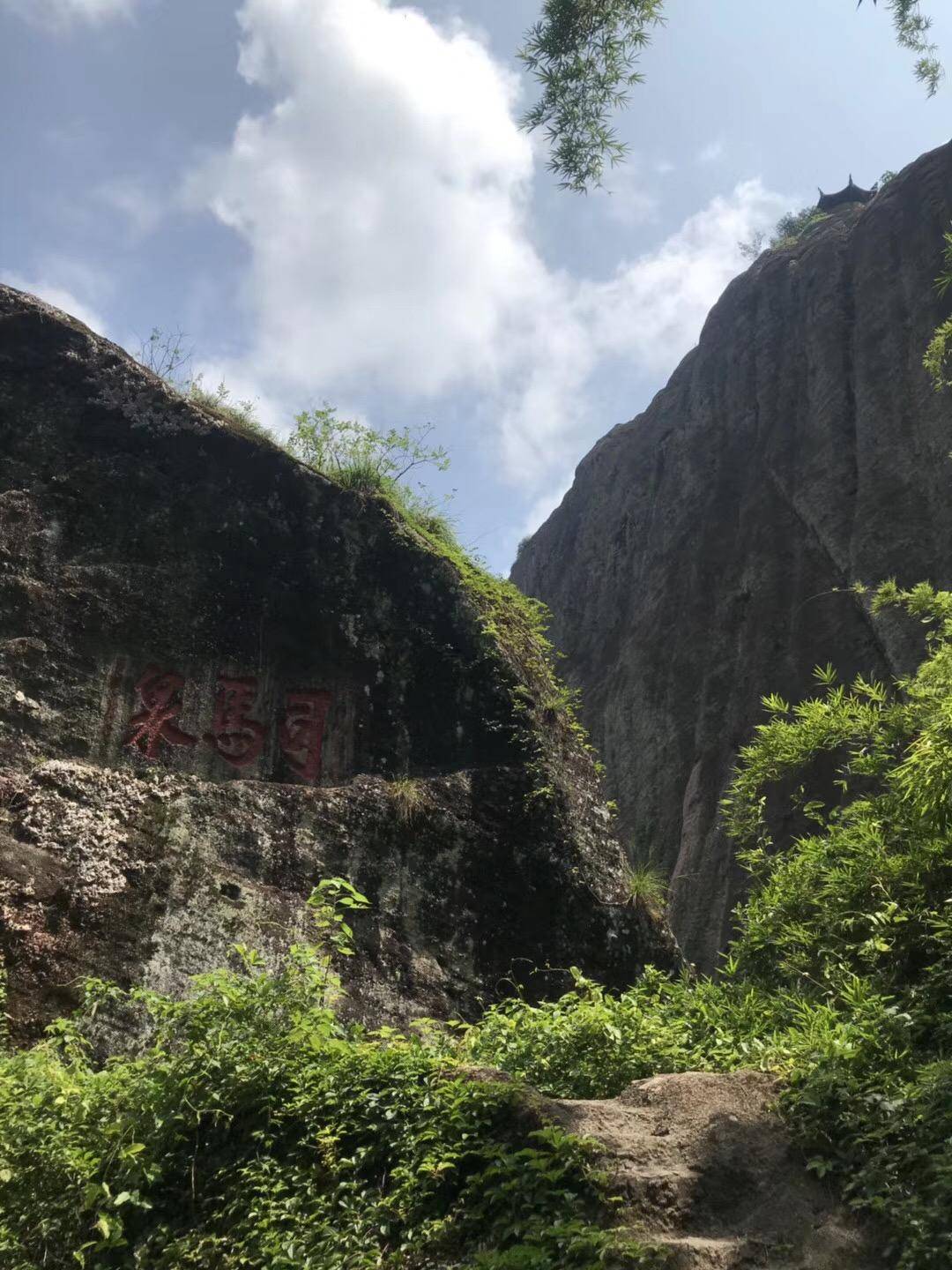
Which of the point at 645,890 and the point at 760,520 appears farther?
the point at 760,520

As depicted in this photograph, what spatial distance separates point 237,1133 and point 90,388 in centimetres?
600

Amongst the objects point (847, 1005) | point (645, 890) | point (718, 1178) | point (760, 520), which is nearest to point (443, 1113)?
point (718, 1178)

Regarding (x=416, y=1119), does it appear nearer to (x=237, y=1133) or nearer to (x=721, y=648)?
(x=237, y=1133)

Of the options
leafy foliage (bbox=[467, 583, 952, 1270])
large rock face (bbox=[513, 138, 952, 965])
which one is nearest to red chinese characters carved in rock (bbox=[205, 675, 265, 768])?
leafy foliage (bbox=[467, 583, 952, 1270])

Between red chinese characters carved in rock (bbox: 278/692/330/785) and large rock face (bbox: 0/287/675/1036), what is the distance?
0.05ft

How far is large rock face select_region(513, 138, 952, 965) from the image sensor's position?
14.8m

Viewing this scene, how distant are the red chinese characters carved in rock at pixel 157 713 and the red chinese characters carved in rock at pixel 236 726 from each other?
200mm

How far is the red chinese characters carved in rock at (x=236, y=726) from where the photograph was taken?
6.84 metres

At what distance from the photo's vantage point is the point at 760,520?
17.7m

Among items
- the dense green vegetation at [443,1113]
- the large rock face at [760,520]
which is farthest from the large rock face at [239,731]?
the large rock face at [760,520]

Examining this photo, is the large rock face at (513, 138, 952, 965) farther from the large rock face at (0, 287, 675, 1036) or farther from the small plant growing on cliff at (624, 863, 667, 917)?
the large rock face at (0, 287, 675, 1036)

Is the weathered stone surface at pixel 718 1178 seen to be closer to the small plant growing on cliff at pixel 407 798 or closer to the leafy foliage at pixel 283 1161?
the leafy foliage at pixel 283 1161

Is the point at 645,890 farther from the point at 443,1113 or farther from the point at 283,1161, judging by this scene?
the point at 283,1161

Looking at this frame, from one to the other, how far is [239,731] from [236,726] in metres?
0.05
